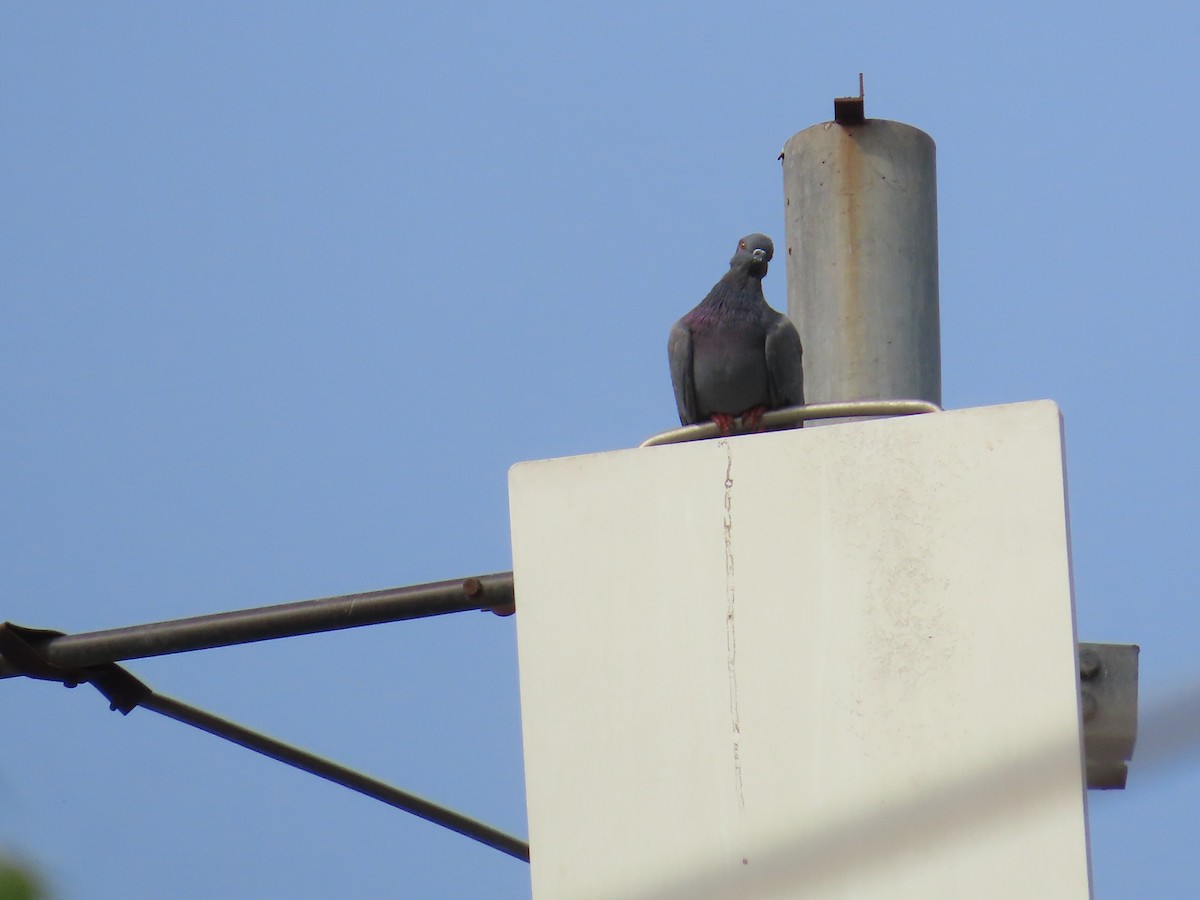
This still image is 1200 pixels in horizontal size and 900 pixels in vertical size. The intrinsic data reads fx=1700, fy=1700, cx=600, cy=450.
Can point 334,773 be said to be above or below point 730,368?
below

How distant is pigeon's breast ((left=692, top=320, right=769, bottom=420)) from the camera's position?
7691 millimetres

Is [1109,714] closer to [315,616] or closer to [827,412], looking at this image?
[827,412]

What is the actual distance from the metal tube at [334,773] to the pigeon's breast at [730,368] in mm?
2959

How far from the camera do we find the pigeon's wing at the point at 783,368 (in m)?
7.26

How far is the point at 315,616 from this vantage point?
192 inches

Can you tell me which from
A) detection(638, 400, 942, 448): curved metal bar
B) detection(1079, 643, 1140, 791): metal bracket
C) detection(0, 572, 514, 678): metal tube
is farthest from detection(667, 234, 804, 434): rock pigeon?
detection(0, 572, 514, 678): metal tube

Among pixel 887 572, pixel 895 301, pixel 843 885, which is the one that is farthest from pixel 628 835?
pixel 895 301

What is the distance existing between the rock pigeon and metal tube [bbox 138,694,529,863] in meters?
2.59

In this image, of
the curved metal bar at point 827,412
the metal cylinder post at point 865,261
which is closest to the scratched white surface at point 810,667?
the curved metal bar at point 827,412

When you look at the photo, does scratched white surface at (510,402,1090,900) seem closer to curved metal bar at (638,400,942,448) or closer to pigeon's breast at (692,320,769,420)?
curved metal bar at (638,400,942,448)

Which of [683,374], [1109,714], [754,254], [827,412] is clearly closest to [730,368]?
[683,374]

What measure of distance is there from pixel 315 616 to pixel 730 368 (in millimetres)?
3358

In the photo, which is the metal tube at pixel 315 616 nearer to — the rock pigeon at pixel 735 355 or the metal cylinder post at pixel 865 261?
the metal cylinder post at pixel 865 261

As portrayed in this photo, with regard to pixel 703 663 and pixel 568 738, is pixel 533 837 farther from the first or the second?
pixel 703 663
